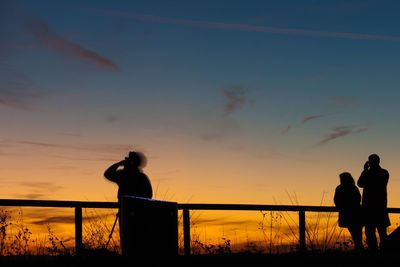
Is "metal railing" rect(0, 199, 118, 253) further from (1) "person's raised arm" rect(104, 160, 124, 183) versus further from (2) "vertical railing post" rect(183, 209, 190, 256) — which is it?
(2) "vertical railing post" rect(183, 209, 190, 256)

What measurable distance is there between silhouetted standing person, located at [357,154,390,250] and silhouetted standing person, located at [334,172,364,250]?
0.15m

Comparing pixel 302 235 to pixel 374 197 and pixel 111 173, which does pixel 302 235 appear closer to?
pixel 374 197

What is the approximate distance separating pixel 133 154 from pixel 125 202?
5.13 meters

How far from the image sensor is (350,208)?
36.9 ft

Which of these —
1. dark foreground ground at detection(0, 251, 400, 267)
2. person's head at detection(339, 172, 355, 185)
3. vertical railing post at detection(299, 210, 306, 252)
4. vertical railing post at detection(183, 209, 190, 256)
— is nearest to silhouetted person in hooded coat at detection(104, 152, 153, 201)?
dark foreground ground at detection(0, 251, 400, 267)

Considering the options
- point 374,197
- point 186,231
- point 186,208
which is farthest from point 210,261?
point 374,197

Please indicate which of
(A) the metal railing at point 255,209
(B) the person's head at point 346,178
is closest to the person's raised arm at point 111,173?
(A) the metal railing at point 255,209

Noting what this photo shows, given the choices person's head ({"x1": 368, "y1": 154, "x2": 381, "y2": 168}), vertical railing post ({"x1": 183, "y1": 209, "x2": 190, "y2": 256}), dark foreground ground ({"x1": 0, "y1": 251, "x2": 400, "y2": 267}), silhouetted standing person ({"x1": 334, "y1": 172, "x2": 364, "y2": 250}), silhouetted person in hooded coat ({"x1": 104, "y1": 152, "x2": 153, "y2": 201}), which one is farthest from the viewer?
silhouetted standing person ({"x1": 334, "y1": 172, "x2": 364, "y2": 250})

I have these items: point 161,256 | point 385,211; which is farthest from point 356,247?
point 161,256

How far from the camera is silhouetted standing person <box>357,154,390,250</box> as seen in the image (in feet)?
36.6

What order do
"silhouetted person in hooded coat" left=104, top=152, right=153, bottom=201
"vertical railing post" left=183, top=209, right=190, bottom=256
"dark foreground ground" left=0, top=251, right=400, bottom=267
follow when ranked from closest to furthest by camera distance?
"dark foreground ground" left=0, top=251, right=400, bottom=267
"silhouetted person in hooded coat" left=104, top=152, right=153, bottom=201
"vertical railing post" left=183, top=209, right=190, bottom=256

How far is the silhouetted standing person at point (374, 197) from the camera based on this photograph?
439 inches

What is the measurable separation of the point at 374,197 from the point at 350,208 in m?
0.55

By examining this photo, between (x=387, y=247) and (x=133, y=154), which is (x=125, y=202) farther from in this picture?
(x=387, y=247)
